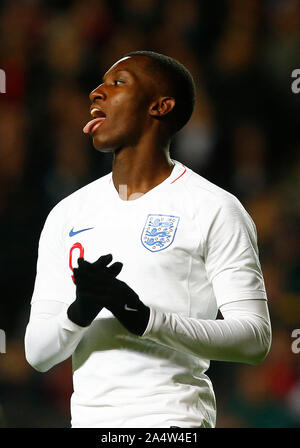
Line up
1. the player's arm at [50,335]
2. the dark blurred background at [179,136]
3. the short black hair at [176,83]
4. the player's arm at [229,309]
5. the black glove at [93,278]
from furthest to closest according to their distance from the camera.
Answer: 1. the dark blurred background at [179,136]
2. the short black hair at [176,83]
3. the player's arm at [50,335]
4. the player's arm at [229,309]
5. the black glove at [93,278]

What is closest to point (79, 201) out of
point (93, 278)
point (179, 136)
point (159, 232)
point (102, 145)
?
point (102, 145)

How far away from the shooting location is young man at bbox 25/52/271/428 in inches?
89.6

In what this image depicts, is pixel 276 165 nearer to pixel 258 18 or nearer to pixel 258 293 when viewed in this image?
pixel 258 18

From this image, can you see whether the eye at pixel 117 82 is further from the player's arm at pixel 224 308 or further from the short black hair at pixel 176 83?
the player's arm at pixel 224 308

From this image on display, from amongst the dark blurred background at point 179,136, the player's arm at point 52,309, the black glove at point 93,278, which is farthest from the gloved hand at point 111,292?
the dark blurred background at point 179,136

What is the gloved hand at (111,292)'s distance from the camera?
214 centimetres

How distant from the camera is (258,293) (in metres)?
2.36

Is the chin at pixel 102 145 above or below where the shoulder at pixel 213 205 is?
above

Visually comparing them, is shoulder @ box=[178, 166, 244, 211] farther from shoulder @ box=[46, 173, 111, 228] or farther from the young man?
shoulder @ box=[46, 173, 111, 228]

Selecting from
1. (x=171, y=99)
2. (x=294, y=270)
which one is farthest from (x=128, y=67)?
(x=294, y=270)

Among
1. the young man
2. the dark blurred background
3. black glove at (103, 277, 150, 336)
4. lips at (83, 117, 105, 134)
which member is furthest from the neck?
the dark blurred background

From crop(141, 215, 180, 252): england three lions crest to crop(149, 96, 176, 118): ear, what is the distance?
0.36 meters

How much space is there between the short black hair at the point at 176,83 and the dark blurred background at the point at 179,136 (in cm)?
139

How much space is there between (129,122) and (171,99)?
183 millimetres
